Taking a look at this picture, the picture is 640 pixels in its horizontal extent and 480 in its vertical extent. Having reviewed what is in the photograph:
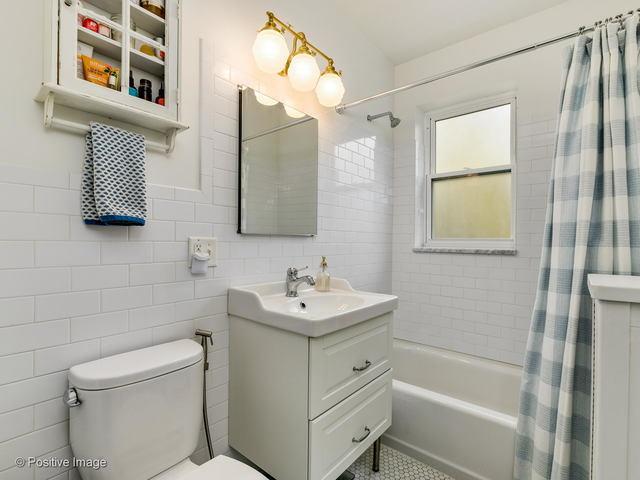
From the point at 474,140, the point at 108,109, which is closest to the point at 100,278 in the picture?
the point at 108,109

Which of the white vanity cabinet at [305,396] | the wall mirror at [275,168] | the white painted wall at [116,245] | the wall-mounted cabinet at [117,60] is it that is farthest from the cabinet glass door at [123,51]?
the white vanity cabinet at [305,396]

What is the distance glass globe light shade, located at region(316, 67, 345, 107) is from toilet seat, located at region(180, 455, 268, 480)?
1732mm

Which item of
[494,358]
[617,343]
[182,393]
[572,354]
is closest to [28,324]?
[182,393]

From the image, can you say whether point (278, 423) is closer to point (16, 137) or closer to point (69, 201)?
point (69, 201)

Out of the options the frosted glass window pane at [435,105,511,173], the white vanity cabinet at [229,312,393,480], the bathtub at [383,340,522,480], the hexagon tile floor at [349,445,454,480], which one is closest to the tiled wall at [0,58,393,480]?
the white vanity cabinet at [229,312,393,480]

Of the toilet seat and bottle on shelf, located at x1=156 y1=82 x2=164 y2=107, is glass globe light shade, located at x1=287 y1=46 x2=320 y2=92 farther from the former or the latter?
the toilet seat

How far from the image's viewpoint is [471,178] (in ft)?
7.86

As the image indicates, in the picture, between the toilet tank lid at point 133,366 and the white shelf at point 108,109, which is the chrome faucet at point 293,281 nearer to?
the toilet tank lid at point 133,366

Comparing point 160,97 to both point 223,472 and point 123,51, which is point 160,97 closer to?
point 123,51

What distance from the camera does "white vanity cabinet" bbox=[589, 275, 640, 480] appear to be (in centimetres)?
72

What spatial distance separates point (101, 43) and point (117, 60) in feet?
0.24

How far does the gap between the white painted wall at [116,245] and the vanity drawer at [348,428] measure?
0.49 m

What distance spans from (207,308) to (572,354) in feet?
4.82

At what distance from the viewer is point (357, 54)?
222 centimetres
